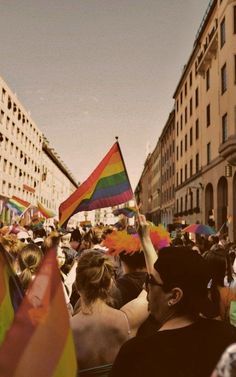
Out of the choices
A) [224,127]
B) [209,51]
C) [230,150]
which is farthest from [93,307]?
[209,51]

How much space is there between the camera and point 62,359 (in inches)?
71.6

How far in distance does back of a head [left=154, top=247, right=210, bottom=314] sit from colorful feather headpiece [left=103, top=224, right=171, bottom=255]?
2154 millimetres

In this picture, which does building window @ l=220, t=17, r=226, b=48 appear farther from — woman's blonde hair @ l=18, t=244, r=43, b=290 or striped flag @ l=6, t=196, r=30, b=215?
woman's blonde hair @ l=18, t=244, r=43, b=290

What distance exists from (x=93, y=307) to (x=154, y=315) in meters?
0.85

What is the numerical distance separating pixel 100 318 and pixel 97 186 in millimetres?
3168

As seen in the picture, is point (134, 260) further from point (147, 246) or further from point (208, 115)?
point (208, 115)

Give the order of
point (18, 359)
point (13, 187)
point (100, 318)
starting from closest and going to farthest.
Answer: point (18, 359) → point (100, 318) → point (13, 187)

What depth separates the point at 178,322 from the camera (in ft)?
7.90

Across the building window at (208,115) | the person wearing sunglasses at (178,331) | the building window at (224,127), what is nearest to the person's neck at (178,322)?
the person wearing sunglasses at (178,331)

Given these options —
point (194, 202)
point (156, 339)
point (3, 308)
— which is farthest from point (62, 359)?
point (194, 202)

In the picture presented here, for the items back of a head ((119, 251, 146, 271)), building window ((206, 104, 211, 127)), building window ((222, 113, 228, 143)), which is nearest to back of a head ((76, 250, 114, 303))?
back of a head ((119, 251, 146, 271))

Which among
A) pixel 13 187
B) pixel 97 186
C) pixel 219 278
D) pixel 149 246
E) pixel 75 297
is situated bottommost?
pixel 75 297

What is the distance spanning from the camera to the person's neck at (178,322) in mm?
2387

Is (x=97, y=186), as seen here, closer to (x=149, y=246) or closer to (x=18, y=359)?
(x=149, y=246)
